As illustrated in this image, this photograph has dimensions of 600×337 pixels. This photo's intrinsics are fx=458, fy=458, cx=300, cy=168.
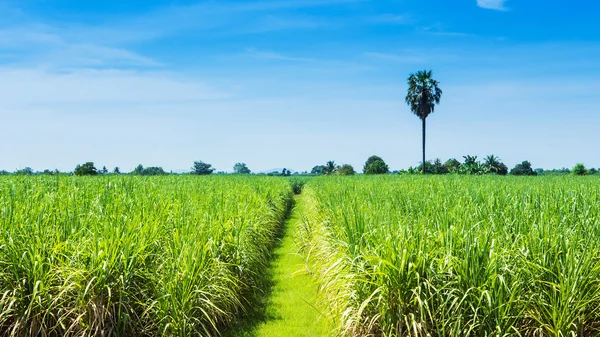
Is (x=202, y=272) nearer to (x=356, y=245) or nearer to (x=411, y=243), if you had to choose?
(x=356, y=245)

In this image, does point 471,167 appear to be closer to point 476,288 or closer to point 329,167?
point 329,167

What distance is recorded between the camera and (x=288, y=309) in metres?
7.11

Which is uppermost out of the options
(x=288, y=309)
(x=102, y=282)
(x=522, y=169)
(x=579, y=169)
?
(x=522, y=169)

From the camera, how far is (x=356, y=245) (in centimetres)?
569

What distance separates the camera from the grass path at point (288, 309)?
6.22m

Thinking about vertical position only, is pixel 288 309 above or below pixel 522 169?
below

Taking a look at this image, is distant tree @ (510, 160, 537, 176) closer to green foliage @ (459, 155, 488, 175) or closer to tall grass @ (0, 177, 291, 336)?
green foliage @ (459, 155, 488, 175)

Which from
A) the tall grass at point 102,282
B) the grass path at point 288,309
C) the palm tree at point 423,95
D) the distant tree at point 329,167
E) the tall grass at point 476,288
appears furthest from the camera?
the distant tree at point 329,167

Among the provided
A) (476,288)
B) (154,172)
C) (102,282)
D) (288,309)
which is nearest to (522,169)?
(154,172)

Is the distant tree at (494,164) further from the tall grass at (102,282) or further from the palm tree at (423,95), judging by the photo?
the tall grass at (102,282)

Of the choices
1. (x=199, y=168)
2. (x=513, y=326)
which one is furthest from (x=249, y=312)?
(x=199, y=168)

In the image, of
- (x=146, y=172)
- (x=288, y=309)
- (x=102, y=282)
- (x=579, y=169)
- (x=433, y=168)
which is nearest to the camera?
(x=102, y=282)

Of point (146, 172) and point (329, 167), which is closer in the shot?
point (146, 172)

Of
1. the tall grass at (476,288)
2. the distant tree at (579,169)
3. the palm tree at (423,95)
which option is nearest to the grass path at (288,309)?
the tall grass at (476,288)
